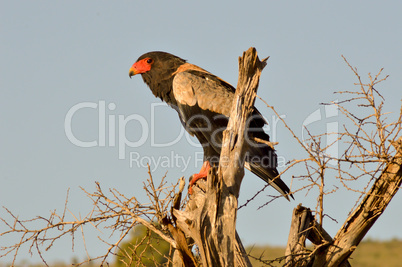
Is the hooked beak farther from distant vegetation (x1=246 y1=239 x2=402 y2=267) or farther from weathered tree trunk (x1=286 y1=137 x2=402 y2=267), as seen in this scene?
distant vegetation (x1=246 y1=239 x2=402 y2=267)

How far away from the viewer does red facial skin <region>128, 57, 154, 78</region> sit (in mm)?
8242

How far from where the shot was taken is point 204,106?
24.2ft

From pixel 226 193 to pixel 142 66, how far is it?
12.7 feet

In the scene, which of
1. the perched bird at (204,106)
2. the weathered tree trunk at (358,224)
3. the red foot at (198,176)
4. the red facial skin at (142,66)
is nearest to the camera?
the weathered tree trunk at (358,224)

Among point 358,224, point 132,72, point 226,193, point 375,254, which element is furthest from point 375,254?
point 226,193

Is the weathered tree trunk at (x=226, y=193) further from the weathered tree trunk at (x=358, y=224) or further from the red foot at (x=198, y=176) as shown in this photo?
the red foot at (x=198, y=176)

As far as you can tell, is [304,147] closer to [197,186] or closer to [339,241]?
[339,241]

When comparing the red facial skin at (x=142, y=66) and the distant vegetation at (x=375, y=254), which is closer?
the red facial skin at (x=142, y=66)

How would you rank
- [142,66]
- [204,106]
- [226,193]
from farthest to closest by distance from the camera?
1. [142,66]
2. [204,106]
3. [226,193]

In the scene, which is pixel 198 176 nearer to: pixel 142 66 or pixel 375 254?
pixel 142 66

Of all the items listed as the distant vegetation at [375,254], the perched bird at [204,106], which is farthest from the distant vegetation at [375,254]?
the perched bird at [204,106]

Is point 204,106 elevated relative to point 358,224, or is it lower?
elevated

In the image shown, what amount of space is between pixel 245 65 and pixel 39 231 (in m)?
2.79

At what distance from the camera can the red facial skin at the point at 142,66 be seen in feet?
27.0
